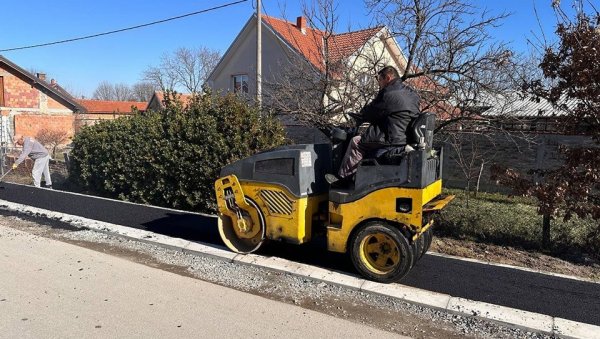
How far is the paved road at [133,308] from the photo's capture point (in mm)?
3656

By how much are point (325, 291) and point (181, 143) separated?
187 inches

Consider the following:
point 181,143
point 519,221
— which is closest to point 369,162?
point 519,221

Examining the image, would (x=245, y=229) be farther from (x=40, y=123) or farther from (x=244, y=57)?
(x=40, y=123)

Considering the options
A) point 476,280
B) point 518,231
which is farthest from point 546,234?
point 476,280

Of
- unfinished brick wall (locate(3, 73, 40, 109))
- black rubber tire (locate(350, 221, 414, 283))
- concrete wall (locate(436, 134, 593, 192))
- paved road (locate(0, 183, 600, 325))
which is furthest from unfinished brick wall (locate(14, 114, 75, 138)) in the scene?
black rubber tire (locate(350, 221, 414, 283))

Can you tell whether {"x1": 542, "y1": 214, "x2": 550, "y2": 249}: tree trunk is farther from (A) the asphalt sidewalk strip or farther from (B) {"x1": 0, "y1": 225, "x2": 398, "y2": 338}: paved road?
(B) {"x1": 0, "y1": 225, "x2": 398, "y2": 338}: paved road

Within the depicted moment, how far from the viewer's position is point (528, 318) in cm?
389

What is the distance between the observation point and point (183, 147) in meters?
8.27

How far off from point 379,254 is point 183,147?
4.76 m

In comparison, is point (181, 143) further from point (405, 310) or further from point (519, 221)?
point (519, 221)

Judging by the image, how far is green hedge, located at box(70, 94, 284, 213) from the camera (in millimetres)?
8031

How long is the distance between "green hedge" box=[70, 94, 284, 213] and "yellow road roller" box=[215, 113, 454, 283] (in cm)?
248

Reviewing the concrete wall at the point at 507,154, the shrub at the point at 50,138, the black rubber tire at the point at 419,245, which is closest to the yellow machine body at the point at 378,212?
the black rubber tire at the point at 419,245

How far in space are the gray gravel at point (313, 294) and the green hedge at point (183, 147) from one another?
6.63 feet
